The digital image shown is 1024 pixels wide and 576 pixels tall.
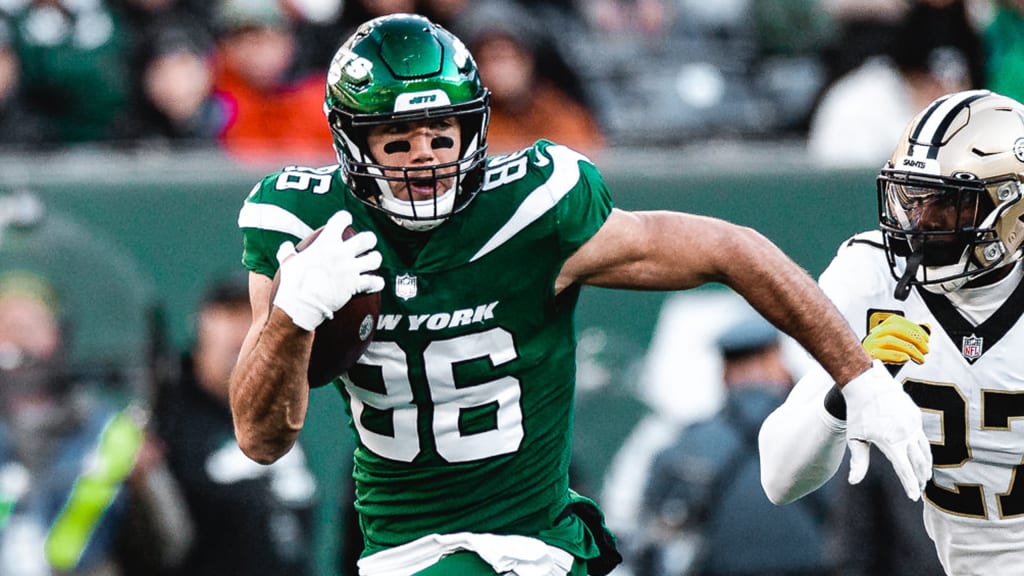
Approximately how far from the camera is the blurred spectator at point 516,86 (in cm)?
815

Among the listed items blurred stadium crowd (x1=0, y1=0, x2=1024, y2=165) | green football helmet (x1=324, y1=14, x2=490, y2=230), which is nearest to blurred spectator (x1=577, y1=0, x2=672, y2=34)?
blurred stadium crowd (x1=0, y1=0, x2=1024, y2=165)

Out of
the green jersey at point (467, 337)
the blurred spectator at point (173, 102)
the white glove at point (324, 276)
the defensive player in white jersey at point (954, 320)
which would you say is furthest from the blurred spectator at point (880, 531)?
the blurred spectator at point (173, 102)

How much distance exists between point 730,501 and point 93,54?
11.4ft

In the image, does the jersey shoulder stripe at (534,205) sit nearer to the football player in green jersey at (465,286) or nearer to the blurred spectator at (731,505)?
the football player in green jersey at (465,286)

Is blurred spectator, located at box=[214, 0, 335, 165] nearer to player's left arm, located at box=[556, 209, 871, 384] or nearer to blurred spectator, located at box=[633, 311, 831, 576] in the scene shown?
blurred spectator, located at box=[633, 311, 831, 576]

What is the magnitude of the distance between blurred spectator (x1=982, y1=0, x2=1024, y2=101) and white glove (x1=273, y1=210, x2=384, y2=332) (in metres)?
4.77

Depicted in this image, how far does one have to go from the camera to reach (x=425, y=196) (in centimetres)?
426

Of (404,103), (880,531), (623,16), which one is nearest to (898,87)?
(623,16)

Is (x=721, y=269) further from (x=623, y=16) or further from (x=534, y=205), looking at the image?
(x=623, y=16)

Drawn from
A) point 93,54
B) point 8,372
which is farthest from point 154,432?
point 93,54

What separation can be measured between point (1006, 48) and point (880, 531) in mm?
3107

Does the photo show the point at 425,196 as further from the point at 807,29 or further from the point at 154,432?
the point at 807,29

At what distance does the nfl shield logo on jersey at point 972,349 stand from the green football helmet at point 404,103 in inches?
50.6

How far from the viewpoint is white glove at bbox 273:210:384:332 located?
400 centimetres
